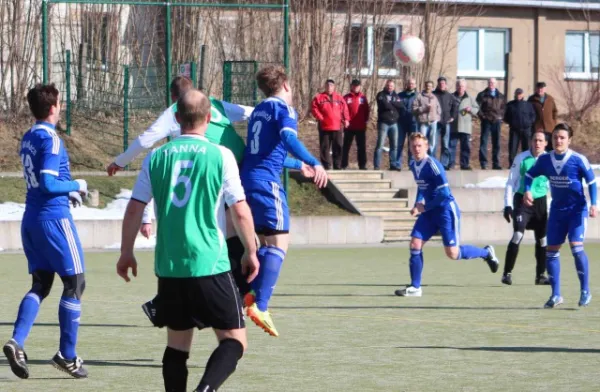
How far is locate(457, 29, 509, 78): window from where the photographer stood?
36219 mm

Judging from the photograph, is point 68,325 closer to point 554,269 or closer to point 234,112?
point 234,112

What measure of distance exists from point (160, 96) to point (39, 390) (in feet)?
54.4

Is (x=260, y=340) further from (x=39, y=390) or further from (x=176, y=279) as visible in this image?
(x=176, y=279)

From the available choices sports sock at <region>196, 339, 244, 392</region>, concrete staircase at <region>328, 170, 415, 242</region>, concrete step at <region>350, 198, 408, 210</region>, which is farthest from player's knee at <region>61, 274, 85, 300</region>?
concrete step at <region>350, 198, 408, 210</region>

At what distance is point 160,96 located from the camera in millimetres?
24000

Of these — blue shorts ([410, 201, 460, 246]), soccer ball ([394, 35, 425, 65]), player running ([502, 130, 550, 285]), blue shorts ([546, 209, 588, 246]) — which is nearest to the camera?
blue shorts ([546, 209, 588, 246])

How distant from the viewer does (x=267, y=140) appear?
9.84 m

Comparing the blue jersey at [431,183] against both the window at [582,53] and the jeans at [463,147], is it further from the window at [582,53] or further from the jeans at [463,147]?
the window at [582,53]

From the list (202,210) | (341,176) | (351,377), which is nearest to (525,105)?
(341,176)

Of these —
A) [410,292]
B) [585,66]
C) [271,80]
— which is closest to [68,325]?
[271,80]

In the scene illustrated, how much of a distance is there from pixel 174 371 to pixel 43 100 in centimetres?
254

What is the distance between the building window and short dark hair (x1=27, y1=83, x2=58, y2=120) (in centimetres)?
2327

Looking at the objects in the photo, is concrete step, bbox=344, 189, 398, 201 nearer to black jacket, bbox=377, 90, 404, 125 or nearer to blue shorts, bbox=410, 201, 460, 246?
black jacket, bbox=377, 90, 404, 125

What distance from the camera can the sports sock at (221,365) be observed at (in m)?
6.19
